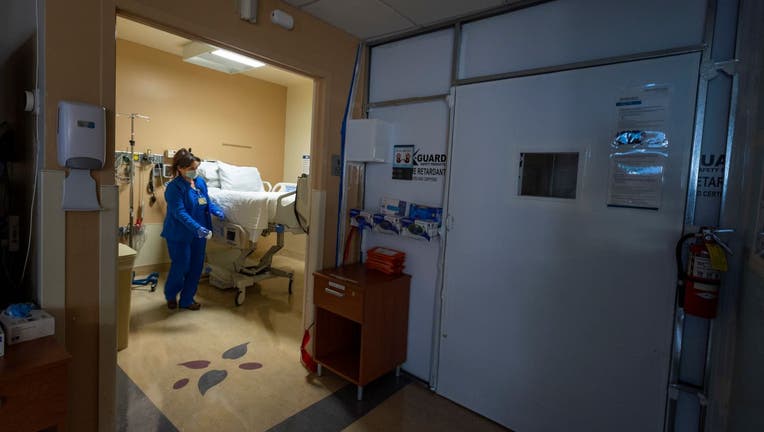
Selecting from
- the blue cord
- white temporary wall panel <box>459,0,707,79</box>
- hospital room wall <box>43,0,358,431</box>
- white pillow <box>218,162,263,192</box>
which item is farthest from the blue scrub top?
white temporary wall panel <box>459,0,707,79</box>

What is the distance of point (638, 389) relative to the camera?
1.80 m

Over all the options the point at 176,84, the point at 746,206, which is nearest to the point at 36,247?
the point at 746,206

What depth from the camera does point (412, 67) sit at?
2676mm

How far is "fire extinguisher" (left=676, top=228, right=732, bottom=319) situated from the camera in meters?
1.52

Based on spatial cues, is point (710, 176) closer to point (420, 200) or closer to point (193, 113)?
point (420, 200)

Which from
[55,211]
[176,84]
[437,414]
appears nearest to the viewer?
[55,211]

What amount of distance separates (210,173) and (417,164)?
10.6 feet

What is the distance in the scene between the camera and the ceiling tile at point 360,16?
231 centimetres

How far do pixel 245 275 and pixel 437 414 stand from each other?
2.75 metres

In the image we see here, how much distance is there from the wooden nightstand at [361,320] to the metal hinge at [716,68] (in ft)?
6.31

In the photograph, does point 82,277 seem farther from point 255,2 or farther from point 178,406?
point 255,2

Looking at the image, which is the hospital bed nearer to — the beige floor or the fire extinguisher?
the beige floor

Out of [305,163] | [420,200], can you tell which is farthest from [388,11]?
[305,163]

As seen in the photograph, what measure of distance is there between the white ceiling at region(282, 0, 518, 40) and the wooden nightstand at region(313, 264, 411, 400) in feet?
5.66
